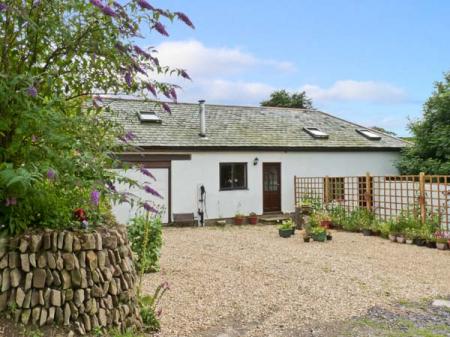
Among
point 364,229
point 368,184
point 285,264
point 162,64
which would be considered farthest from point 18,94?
point 368,184

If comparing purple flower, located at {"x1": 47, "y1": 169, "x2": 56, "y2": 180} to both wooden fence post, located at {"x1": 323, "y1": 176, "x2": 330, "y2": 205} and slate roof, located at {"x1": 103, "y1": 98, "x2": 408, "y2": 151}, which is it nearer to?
slate roof, located at {"x1": 103, "y1": 98, "x2": 408, "y2": 151}

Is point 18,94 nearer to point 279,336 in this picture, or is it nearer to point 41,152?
point 41,152

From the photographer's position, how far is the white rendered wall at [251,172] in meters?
14.3

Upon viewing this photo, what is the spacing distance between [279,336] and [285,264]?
3.55 meters

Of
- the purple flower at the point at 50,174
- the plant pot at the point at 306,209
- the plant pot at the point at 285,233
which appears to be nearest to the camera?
the purple flower at the point at 50,174

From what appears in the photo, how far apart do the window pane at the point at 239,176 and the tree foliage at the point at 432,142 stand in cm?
720

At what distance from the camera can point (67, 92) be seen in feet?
13.6

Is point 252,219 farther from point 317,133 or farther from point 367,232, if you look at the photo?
point 317,133

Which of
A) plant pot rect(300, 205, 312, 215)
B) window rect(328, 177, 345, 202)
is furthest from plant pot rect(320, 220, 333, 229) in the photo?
window rect(328, 177, 345, 202)

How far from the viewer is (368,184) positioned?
12.6m

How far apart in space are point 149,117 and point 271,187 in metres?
5.31

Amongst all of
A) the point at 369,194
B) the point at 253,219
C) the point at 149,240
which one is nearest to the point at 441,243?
the point at 369,194

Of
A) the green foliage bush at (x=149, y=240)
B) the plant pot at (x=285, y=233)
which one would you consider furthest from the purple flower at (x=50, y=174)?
the plant pot at (x=285, y=233)

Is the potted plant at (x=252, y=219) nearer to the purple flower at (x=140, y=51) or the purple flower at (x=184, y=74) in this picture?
the purple flower at (x=184, y=74)
